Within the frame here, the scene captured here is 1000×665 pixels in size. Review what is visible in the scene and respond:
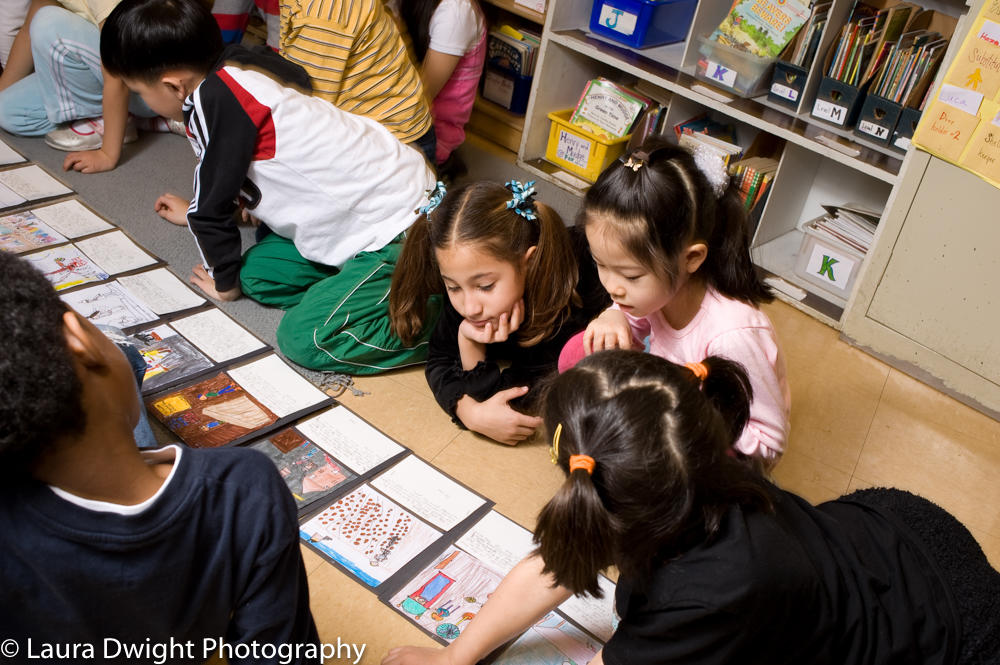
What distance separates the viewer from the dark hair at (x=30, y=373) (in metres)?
0.63

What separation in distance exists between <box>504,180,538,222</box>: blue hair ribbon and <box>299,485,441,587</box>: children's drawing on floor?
576 mm

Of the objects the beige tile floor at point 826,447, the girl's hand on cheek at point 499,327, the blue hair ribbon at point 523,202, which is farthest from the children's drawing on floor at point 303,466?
the blue hair ribbon at point 523,202

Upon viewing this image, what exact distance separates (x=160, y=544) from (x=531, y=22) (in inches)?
98.9

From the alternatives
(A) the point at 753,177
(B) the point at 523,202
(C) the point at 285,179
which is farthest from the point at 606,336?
(A) the point at 753,177

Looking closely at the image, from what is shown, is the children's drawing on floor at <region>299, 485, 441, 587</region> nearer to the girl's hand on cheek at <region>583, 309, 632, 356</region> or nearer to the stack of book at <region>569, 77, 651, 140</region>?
the girl's hand on cheek at <region>583, 309, 632, 356</region>

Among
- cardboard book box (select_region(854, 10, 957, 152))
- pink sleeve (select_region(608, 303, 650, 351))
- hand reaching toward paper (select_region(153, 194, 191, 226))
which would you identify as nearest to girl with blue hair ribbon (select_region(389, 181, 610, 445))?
pink sleeve (select_region(608, 303, 650, 351))

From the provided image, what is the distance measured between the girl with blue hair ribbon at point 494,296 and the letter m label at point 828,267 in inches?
34.2

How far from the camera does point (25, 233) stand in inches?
77.0

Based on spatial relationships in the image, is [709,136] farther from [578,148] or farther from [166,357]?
[166,357]

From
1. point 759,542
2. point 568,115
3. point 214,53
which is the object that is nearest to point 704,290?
point 759,542

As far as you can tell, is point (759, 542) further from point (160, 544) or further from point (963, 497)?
point (963, 497)

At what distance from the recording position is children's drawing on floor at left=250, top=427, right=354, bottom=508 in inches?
56.7

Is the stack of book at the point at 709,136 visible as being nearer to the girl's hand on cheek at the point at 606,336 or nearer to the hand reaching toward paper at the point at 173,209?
the girl's hand on cheek at the point at 606,336

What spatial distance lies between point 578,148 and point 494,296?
128 cm
